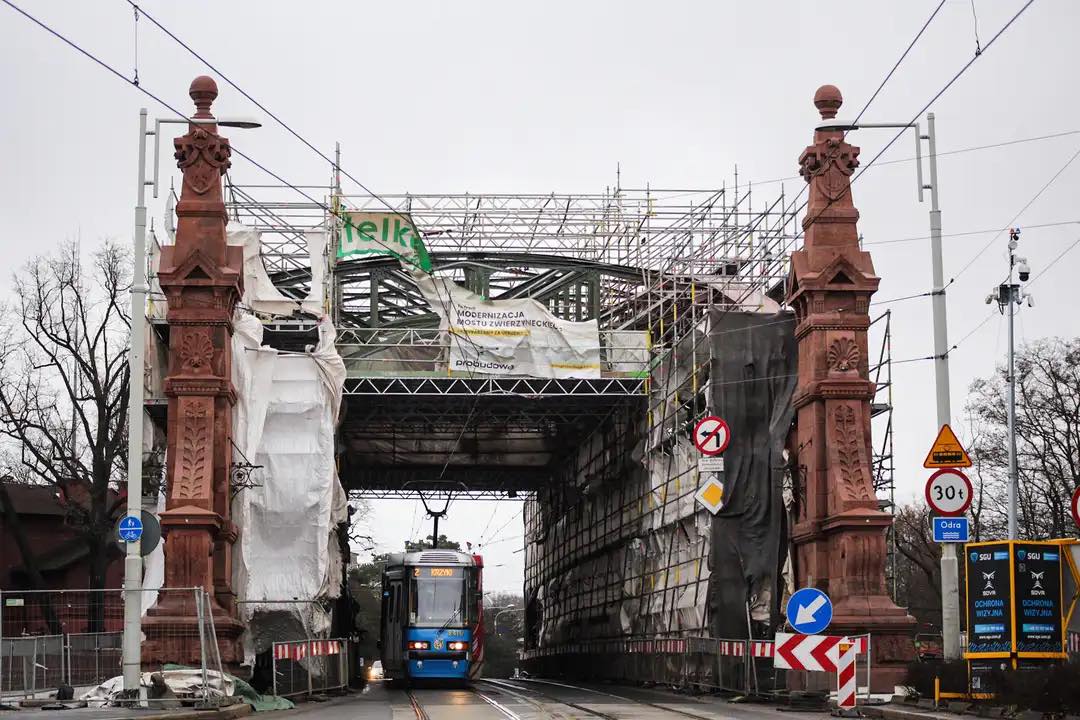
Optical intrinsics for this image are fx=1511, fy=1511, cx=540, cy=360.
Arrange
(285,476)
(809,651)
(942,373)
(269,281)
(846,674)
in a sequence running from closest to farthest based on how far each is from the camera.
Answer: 1. (809,651)
2. (846,674)
3. (942,373)
4. (285,476)
5. (269,281)

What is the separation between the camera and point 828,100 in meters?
32.5

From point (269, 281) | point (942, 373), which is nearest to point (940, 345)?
point (942, 373)

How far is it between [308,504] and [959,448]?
18356 millimetres

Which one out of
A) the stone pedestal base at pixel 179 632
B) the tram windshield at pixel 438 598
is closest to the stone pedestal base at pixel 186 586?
the stone pedestal base at pixel 179 632

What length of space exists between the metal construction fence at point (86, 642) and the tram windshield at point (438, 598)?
32.9 feet

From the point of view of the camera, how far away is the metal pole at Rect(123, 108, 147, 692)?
24.9 meters

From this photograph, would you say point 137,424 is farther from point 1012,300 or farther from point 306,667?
point 1012,300

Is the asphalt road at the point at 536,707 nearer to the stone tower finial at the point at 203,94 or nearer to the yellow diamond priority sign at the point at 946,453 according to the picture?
the yellow diamond priority sign at the point at 946,453

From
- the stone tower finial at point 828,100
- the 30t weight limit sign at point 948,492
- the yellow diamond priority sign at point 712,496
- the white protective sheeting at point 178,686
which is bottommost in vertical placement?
the white protective sheeting at point 178,686

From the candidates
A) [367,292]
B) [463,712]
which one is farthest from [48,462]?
[463,712]

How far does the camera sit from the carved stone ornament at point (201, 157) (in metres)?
33.5

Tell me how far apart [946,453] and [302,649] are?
15407 millimetres

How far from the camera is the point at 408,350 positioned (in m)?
40.9

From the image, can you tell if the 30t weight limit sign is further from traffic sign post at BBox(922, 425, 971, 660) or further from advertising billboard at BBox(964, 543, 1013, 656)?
advertising billboard at BBox(964, 543, 1013, 656)
